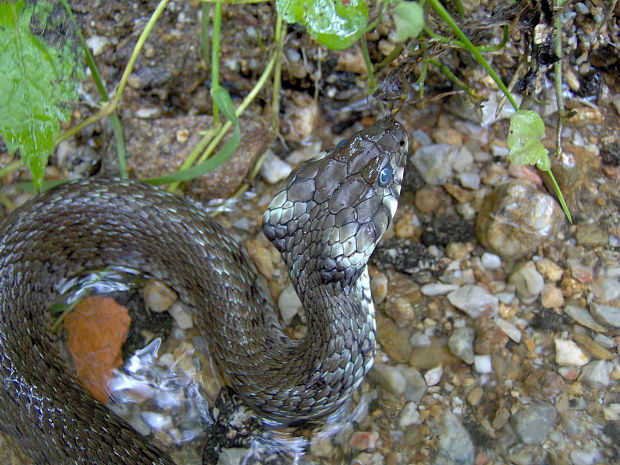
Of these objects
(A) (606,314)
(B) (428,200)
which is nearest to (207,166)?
(B) (428,200)

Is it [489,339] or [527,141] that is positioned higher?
[527,141]

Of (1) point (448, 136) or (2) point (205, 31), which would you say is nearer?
(2) point (205, 31)

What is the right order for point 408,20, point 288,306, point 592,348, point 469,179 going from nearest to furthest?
1. point 408,20
2. point 592,348
3. point 288,306
4. point 469,179

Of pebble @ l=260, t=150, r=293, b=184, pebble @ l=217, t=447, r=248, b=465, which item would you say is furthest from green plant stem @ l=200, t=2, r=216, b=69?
pebble @ l=217, t=447, r=248, b=465

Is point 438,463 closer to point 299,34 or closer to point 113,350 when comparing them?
point 113,350

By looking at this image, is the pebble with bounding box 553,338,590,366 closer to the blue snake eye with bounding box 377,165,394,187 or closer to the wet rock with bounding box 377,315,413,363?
the wet rock with bounding box 377,315,413,363

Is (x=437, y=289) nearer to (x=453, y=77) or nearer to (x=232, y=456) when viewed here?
(x=453, y=77)

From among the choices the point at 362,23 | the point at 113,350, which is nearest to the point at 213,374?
the point at 113,350

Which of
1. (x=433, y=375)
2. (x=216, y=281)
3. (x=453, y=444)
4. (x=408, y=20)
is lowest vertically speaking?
(x=453, y=444)
